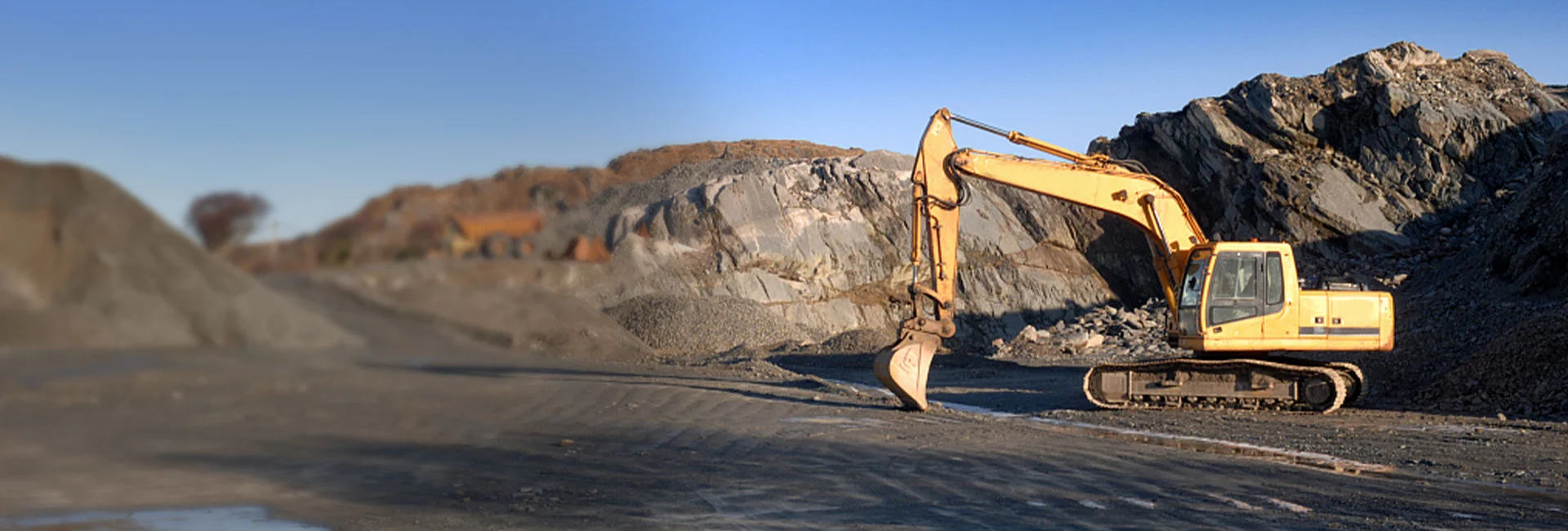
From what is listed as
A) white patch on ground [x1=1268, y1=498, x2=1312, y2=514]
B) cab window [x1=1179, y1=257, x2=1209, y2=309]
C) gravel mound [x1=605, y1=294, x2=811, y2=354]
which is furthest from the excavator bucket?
gravel mound [x1=605, y1=294, x2=811, y2=354]

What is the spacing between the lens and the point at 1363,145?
31.7m

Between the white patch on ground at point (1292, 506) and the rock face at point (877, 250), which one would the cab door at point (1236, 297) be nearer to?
the white patch on ground at point (1292, 506)

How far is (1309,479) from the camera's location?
27.5 ft

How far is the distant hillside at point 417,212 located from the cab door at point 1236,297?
12395 mm

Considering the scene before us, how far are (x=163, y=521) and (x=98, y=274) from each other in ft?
3.87

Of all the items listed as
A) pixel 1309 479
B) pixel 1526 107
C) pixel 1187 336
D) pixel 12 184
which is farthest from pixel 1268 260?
pixel 1526 107

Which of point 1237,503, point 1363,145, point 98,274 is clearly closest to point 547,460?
point 98,274

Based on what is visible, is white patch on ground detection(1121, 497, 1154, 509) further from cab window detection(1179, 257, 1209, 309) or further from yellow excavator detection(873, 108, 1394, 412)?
cab window detection(1179, 257, 1209, 309)

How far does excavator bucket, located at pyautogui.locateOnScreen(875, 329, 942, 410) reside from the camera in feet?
43.1

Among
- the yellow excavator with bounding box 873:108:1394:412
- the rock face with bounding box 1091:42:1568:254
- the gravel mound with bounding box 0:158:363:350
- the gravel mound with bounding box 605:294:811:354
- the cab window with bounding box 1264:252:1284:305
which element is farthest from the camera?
the rock face with bounding box 1091:42:1568:254

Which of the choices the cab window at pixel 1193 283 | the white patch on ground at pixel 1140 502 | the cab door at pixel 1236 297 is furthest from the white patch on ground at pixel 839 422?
the cab door at pixel 1236 297

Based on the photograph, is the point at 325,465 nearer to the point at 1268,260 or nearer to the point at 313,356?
the point at 313,356

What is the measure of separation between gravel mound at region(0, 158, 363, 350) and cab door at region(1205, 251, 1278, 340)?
1369 cm

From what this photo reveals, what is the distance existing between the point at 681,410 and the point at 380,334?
25.7 feet
